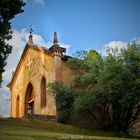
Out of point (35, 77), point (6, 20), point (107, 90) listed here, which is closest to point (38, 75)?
point (35, 77)

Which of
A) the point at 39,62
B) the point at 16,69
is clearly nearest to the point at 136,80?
the point at 39,62

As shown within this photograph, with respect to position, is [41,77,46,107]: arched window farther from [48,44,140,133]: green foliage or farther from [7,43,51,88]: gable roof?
[48,44,140,133]: green foliage

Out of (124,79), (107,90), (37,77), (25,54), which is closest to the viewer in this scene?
(124,79)

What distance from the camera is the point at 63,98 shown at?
1324 inches

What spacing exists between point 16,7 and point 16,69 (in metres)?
28.1

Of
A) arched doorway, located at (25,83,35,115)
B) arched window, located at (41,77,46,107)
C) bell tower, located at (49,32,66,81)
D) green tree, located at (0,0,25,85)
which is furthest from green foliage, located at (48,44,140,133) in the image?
green tree, located at (0,0,25,85)

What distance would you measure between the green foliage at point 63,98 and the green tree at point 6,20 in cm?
1311

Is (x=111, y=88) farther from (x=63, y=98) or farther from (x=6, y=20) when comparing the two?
(x=6, y=20)

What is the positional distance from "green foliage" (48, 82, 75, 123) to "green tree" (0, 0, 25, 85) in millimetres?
13108

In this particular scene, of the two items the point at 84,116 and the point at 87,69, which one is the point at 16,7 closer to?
the point at 87,69

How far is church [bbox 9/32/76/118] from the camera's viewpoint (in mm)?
36406

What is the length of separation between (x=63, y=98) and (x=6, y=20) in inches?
571

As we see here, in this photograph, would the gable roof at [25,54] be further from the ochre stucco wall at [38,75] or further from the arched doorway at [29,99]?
the arched doorway at [29,99]

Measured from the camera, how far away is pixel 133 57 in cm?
2898
